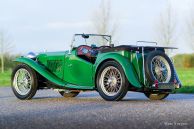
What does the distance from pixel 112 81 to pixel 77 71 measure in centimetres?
106

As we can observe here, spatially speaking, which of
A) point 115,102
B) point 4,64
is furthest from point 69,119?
point 4,64

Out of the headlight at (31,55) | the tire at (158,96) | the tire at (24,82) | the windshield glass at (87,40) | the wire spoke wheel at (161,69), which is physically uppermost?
the windshield glass at (87,40)

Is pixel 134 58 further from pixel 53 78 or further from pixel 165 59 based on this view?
pixel 53 78

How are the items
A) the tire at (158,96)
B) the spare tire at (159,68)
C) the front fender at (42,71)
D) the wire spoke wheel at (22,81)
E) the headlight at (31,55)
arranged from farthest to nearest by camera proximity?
the headlight at (31,55), the wire spoke wheel at (22,81), the front fender at (42,71), the tire at (158,96), the spare tire at (159,68)

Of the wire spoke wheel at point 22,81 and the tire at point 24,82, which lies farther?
the wire spoke wheel at point 22,81

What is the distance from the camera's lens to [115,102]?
9875 millimetres

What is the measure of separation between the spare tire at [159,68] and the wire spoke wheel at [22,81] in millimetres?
2831

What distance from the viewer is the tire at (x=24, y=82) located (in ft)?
36.9

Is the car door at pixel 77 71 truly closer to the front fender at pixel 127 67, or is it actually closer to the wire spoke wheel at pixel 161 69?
the front fender at pixel 127 67

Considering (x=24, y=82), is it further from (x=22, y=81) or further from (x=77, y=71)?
(x=77, y=71)

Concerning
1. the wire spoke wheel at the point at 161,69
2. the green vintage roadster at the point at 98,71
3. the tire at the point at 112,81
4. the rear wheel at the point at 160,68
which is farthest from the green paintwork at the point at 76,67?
the wire spoke wheel at the point at 161,69

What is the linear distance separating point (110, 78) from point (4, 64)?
1457 inches

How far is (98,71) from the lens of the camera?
411 inches

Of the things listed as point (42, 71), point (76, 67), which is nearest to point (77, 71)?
point (76, 67)
